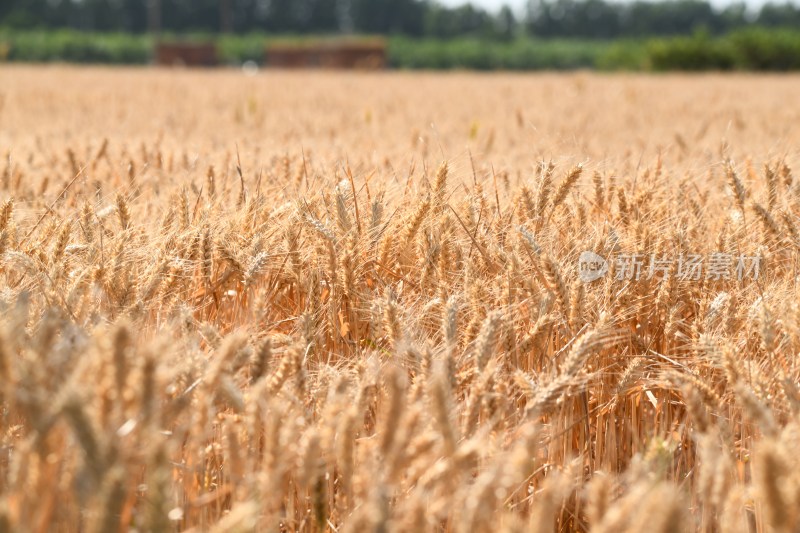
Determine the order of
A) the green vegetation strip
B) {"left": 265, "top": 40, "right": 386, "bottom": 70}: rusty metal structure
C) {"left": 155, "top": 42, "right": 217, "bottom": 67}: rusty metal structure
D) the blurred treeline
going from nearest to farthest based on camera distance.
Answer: {"left": 265, "top": 40, "right": 386, "bottom": 70}: rusty metal structure → the green vegetation strip → {"left": 155, "top": 42, "right": 217, "bottom": 67}: rusty metal structure → the blurred treeline

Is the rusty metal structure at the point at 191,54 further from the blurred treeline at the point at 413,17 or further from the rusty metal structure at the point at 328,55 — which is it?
the blurred treeline at the point at 413,17

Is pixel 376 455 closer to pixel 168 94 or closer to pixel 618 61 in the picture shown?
pixel 168 94

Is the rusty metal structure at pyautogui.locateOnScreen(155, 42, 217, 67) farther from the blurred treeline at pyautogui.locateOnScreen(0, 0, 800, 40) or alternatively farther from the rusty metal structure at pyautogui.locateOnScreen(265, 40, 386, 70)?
the blurred treeline at pyautogui.locateOnScreen(0, 0, 800, 40)

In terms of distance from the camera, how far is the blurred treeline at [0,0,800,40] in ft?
207

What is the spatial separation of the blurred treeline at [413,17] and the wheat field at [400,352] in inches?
2203

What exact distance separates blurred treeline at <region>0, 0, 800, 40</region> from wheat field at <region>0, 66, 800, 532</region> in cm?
5595

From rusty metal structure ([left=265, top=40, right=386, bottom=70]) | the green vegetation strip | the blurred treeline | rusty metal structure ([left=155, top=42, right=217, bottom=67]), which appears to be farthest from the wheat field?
the blurred treeline

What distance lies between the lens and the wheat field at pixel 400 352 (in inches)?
31.3

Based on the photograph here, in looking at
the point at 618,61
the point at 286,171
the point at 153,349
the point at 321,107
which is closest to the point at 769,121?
the point at 321,107

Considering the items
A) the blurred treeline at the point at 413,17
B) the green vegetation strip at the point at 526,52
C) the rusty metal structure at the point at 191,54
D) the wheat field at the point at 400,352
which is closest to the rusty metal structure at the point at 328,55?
the rusty metal structure at the point at 191,54

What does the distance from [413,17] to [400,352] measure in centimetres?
7138

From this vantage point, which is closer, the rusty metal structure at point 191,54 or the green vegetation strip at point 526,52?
the green vegetation strip at point 526,52

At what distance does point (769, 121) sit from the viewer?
554cm

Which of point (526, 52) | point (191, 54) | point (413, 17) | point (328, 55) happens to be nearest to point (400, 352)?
point (328, 55)
